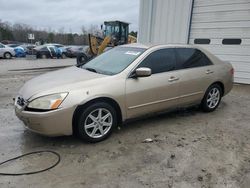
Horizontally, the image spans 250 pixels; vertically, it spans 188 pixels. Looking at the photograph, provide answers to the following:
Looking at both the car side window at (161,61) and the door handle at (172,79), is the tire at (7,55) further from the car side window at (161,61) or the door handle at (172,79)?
the door handle at (172,79)

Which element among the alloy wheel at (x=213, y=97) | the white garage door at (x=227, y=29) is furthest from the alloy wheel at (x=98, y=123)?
the white garage door at (x=227, y=29)

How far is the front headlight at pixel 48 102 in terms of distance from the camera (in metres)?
3.47

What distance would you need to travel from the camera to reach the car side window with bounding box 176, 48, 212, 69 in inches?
192

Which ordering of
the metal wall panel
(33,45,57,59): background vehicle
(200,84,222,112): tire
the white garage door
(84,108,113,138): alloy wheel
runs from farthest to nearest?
(33,45,57,59): background vehicle, the metal wall panel, the white garage door, (200,84,222,112): tire, (84,108,113,138): alloy wheel

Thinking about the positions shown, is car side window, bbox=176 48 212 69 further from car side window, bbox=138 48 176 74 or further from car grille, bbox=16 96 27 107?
car grille, bbox=16 96 27 107

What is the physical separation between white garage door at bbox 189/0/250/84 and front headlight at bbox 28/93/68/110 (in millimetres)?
7344

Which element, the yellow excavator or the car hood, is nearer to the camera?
the car hood

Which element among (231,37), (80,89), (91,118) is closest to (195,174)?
(91,118)

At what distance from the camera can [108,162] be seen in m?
3.34

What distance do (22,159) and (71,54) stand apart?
25517mm

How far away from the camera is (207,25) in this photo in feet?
31.2

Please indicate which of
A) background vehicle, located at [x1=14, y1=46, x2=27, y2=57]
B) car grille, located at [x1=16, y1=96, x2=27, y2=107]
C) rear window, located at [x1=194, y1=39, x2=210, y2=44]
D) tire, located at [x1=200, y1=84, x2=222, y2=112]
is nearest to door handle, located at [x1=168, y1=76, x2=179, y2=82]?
tire, located at [x1=200, y1=84, x2=222, y2=112]

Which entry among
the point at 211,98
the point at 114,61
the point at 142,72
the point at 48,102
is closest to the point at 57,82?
the point at 48,102

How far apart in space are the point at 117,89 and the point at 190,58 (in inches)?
74.8
